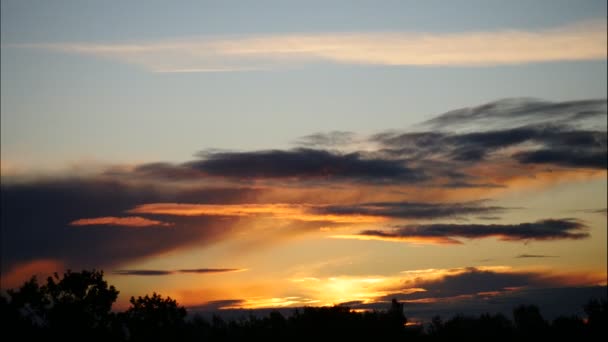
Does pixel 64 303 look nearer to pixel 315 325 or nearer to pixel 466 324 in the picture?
pixel 315 325

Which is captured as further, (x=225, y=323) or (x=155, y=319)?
(x=225, y=323)

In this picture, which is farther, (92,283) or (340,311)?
(340,311)

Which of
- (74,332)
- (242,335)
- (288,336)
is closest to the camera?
(74,332)

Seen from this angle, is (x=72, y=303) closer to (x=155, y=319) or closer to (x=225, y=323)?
(x=155, y=319)

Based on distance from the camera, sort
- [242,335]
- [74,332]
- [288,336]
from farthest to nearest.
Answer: [242,335] → [288,336] → [74,332]

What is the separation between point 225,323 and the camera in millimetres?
105500

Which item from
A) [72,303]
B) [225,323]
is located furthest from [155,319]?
[225,323]

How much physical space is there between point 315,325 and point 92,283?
94.9 feet

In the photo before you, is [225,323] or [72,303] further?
[225,323]

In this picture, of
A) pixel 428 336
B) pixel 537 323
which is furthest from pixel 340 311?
pixel 537 323

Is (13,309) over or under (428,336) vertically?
over

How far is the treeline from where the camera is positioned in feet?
209

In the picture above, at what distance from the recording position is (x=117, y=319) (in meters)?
64.5

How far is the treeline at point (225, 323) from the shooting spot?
2506 inches
